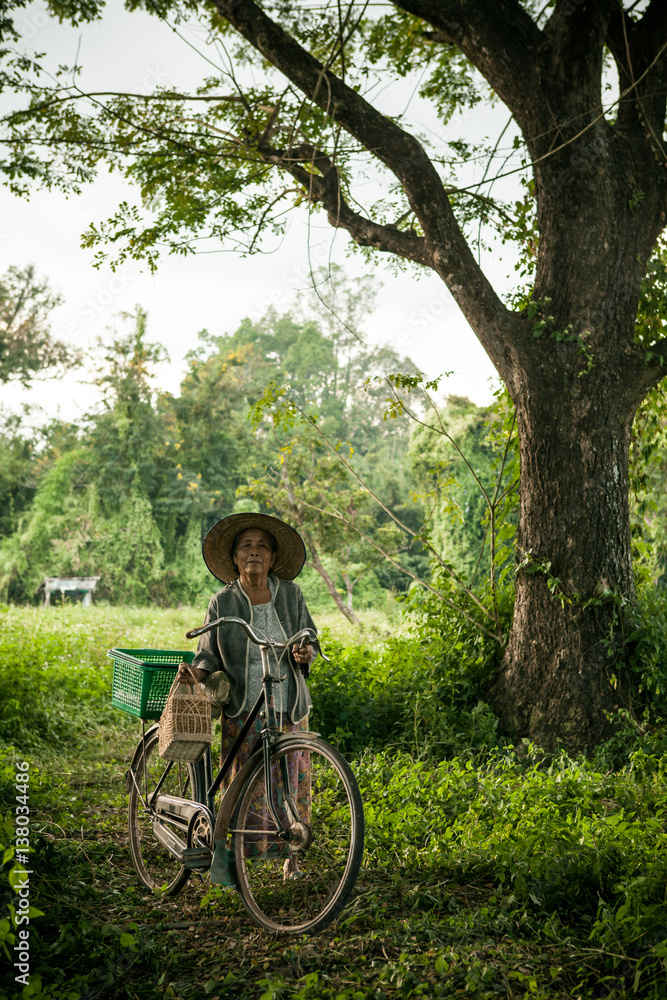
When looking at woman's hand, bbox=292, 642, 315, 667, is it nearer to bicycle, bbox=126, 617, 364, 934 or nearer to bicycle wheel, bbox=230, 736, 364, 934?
bicycle, bbox=126, 617, 364, 934

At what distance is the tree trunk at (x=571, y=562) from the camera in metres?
5.32

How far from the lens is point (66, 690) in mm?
7242

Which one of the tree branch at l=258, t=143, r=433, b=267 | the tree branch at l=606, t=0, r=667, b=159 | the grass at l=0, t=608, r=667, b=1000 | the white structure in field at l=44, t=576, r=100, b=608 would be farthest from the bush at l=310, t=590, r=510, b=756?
the white structure in field at l=44, t=576, r=100, b=608

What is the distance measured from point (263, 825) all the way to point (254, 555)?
120 cm

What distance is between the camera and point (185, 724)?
323cm

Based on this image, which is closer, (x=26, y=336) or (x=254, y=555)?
(x=254, y=555)

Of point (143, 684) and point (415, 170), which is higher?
point (415, 170)

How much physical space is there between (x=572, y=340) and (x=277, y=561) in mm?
2940

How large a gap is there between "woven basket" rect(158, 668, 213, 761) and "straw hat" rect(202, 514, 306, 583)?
2.32 ft

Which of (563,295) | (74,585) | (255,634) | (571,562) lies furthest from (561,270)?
(74,585)

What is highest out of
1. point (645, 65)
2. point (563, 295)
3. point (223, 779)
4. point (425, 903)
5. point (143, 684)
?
point (645, 65)

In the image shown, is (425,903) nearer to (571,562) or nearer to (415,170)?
(571,562)

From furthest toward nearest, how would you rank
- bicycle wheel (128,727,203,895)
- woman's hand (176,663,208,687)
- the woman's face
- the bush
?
the bush, the woman's face, bicycle wheel (128,727,203,895), woman's hand (176,663,208,687)

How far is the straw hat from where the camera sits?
3762mm
